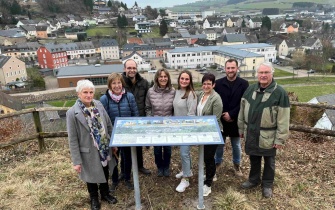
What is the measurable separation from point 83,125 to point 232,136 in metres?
2.05

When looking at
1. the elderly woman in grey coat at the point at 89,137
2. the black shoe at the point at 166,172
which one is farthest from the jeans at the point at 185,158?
the elderly woman in grey coat at the point at 89,137

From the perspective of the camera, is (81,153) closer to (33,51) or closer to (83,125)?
(83,125)

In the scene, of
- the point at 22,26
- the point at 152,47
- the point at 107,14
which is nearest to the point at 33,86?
the point at 152,47

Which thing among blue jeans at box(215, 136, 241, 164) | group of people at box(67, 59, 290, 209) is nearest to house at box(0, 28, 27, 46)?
group of people at box(67, 59, 290, 209)

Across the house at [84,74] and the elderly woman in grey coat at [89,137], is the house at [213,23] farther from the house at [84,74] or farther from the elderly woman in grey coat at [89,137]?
the elderly woman in grey coat at [89,137]

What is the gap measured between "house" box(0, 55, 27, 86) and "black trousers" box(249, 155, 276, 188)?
4094cm

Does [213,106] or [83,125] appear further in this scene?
[213,106]

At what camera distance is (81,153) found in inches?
125

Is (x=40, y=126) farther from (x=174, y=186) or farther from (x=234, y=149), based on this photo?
(x=234, y=149)

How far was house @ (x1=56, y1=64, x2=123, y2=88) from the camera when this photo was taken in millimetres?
33281

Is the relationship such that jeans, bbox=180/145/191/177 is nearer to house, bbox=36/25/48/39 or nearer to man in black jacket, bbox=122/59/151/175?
man in black jacket, bbox=122/59/151/175

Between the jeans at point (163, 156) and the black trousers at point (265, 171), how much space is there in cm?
117

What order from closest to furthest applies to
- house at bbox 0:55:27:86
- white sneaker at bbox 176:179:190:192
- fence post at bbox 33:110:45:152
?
white sneaker at bbox 176:179:190:192 → fence post at bbox 33:110:45:152 → house at bbox 0:55:27:86

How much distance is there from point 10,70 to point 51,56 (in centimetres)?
983
